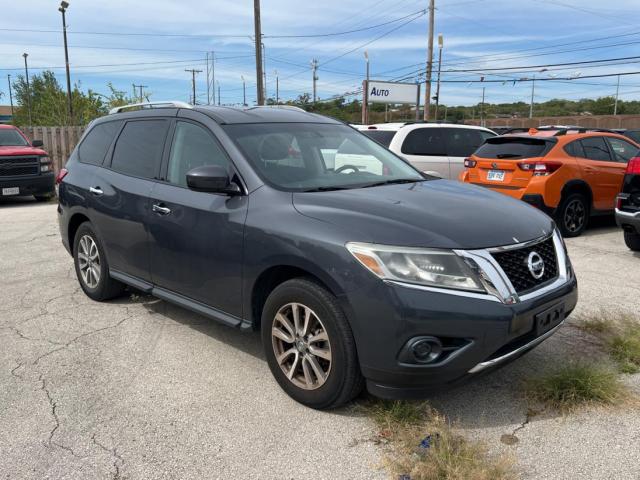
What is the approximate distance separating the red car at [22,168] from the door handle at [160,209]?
397 inches

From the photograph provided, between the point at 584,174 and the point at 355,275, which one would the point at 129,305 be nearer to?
the point at 355,275

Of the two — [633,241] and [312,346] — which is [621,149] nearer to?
[633,241]

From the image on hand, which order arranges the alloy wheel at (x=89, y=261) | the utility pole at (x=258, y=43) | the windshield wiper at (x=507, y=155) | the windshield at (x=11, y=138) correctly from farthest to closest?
1. the utility pole at (x=258, y=43)
2. the windshield at (x=11, y=138)
3. the windshield wiper at (x=507, y=155)
4. the alloy wheel at (x=89, y=261)

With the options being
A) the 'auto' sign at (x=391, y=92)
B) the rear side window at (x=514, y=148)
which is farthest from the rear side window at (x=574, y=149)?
the 'auto' sign at (x=391, y=92)

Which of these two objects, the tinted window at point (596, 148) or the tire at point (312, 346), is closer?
the tire at point (312, 346)

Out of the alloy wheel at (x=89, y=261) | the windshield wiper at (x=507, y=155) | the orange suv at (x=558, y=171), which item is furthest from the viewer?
the windshield wiper at (x=507, y=155)

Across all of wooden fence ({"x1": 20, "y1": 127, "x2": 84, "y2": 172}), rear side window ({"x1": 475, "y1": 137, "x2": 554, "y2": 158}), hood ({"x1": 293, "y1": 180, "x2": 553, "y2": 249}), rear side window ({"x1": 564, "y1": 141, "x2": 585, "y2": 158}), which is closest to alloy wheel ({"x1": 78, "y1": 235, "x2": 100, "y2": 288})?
hood ({"x1": 293, "y1": 180, "x2": 553, "y2": 249})

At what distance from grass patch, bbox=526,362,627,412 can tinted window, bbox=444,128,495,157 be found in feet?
23.8

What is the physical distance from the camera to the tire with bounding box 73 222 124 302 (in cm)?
521

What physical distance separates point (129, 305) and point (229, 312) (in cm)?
199

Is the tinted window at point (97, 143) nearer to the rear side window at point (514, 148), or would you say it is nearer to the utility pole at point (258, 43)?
the rear side window at point (514, 148)

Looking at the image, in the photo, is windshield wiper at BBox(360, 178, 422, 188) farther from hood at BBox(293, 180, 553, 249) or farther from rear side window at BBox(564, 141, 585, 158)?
rear side window at BBox(564, 141, 585, 158)

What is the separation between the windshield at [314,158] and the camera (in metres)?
3.82

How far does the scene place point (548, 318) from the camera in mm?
3195
